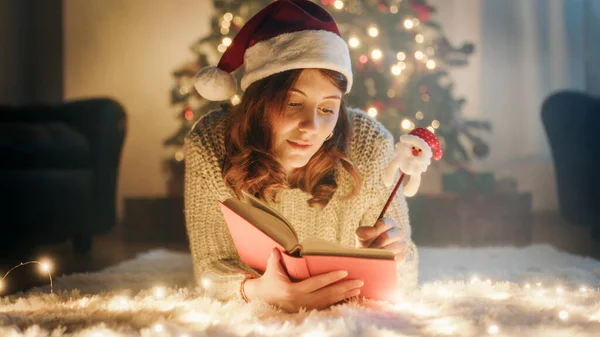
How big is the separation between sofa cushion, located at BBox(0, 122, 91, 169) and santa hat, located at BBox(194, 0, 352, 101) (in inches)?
43.2

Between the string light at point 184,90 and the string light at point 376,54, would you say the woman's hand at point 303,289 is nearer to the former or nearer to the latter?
the string light at point 376,54

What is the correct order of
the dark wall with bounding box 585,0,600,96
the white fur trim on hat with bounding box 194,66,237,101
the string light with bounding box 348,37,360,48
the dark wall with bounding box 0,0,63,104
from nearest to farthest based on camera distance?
the white fur trim on hat with bounding box 194,66,237,101 < the string light with bounding box 348,37,360,48 < the dark wall with bounding box 585,0,600,96 < the dark wall with bounding box 0,0,63,104

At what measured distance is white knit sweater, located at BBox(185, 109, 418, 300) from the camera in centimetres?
119

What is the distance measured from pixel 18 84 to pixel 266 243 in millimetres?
3069

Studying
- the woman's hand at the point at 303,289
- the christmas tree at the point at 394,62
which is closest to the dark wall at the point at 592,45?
Answer: the christmas tree at the point at 394,62

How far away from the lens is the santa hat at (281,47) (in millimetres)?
1035

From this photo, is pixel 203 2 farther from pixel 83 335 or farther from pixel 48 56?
pixel 83 335

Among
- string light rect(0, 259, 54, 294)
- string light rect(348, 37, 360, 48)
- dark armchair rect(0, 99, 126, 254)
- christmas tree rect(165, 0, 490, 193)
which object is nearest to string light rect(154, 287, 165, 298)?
string light rect(0, 259, 54, 294)

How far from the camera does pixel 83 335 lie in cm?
82

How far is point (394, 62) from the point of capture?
2377 mm

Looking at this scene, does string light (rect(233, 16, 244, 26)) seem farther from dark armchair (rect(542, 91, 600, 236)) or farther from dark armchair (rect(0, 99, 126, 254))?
dark armchair (rect(542, 91, 600, 236))

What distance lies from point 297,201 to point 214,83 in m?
0.29

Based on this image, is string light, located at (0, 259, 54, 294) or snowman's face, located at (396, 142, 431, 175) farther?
string light, located at (0, 259, 54, 294)

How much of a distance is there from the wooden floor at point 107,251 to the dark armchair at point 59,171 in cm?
8
